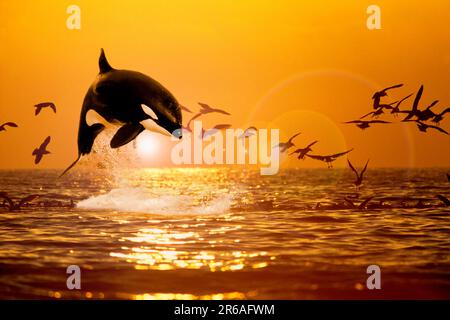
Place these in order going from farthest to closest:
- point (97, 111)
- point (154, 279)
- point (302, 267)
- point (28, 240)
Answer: point (97, 111) < point (28, 240) < point (302, 267) < point (154, 279)

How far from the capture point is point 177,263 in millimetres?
9953

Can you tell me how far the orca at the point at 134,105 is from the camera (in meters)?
12.7

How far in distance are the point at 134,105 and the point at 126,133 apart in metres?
0.74

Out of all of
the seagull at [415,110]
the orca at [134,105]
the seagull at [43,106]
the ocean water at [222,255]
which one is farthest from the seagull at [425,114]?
the seagull at [43,106]

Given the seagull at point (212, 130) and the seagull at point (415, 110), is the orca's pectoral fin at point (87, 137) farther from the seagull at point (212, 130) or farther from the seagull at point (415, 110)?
the seagull at point (415, 110)

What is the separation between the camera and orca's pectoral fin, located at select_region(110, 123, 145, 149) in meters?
12.1

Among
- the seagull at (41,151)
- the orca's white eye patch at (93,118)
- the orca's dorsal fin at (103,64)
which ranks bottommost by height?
the seagull at (41,151)

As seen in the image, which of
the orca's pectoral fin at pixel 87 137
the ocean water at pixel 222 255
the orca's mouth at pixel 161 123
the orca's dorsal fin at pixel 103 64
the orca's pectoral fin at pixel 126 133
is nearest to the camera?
the ocean water at pixel 222 255

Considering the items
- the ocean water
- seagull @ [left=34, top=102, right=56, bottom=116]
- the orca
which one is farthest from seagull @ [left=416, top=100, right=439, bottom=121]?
seagull @ [left=34, top=102, right=56, bottom=116]

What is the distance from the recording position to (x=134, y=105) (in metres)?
12.8
